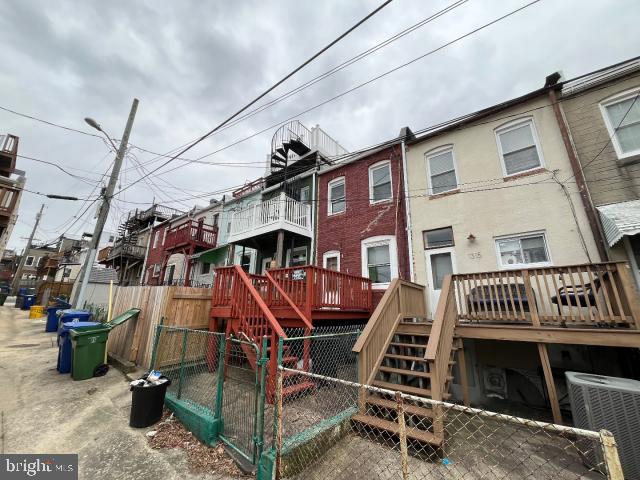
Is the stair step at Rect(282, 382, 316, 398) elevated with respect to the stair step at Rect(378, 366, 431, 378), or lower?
lower

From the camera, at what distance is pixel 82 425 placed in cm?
425

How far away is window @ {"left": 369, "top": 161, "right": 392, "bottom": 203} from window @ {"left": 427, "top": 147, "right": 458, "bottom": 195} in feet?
4.73

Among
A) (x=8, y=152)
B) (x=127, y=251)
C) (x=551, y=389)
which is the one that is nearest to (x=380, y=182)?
(x=551, y=389)

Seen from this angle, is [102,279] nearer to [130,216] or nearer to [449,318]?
[130,216]

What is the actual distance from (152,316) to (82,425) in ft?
9.63

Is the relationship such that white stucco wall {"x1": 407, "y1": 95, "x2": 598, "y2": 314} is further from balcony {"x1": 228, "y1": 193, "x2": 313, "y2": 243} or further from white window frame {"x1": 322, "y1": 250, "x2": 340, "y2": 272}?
balcony {"x1": 228, "y1": 193, "x2": 313, "y2": 243}

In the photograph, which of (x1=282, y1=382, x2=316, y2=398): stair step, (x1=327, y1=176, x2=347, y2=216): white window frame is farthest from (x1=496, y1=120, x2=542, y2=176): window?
(x1=282, y1=382, x2=316, y2=398): stair step

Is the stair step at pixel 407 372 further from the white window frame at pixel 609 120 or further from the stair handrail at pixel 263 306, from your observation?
the white window frame at pixel 609 120

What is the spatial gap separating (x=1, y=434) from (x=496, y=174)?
11.2 meters

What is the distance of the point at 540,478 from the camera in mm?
3479

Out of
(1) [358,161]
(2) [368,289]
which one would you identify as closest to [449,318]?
(2) [368,289]

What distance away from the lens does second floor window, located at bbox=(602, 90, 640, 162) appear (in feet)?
19.7

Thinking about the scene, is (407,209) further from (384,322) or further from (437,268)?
(384,322)

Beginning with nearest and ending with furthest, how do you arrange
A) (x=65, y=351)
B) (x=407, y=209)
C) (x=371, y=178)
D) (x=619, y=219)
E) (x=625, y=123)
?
1. (x=619, y=219)
2. (x=625, y=123)
3. (x=65, y=351)
4. (x=407, y=209)
5. (x=371, y=178)
